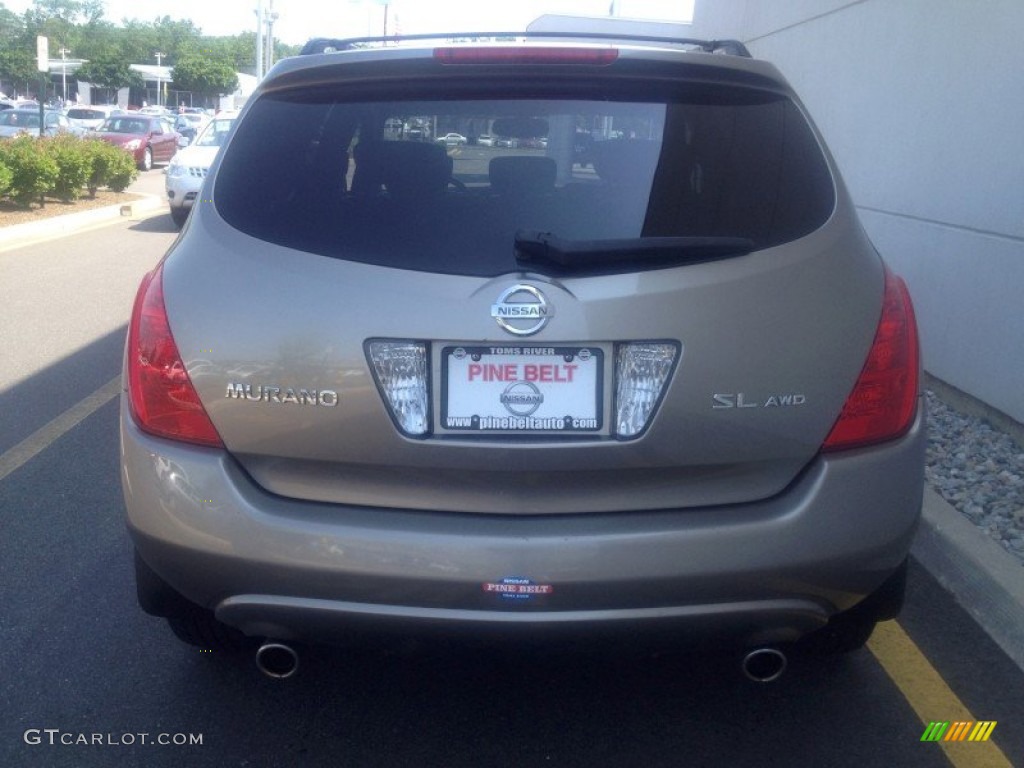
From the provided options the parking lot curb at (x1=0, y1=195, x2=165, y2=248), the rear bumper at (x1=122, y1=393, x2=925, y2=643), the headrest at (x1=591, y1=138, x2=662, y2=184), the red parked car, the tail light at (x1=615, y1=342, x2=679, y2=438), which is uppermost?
the headrest at (x1=591, y1=138, x2=662, y2=184)

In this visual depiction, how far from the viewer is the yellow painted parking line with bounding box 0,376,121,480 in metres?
5.55

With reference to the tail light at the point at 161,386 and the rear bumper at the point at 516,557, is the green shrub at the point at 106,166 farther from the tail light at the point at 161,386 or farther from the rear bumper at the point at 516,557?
the rear bumper at the point at 516,557

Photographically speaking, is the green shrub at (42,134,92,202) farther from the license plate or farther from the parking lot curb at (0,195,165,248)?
A: the license plate

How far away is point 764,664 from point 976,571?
1.68 m

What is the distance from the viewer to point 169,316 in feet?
9.07

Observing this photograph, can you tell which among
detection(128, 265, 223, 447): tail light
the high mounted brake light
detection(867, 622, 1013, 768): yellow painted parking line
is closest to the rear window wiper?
the high mounted brake light

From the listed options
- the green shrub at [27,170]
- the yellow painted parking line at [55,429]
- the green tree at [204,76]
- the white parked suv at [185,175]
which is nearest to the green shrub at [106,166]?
the green shrub at [27,170]

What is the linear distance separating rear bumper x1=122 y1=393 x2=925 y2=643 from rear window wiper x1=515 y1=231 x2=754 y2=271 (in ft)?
1.85

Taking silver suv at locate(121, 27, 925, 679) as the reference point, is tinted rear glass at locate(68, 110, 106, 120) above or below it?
below

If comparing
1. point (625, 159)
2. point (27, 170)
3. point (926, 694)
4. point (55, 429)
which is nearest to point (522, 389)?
point (625, 159)

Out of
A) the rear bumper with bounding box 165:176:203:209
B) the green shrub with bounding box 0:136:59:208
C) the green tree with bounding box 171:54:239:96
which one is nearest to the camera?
the rear bumper with bounding box 165:176:203:209

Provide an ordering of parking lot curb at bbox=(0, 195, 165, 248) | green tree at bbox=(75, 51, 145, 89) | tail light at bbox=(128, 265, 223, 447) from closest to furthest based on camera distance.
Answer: tail light at bbox=(128, 265, 223, 447) → parking lot curb at bbox=(0, 195, 165, 248) → green tree at bbox=(75, 51, 145, 89)

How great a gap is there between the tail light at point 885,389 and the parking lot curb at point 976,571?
4.58 ft

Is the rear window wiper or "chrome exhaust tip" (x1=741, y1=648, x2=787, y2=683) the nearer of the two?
the rear window wiper
